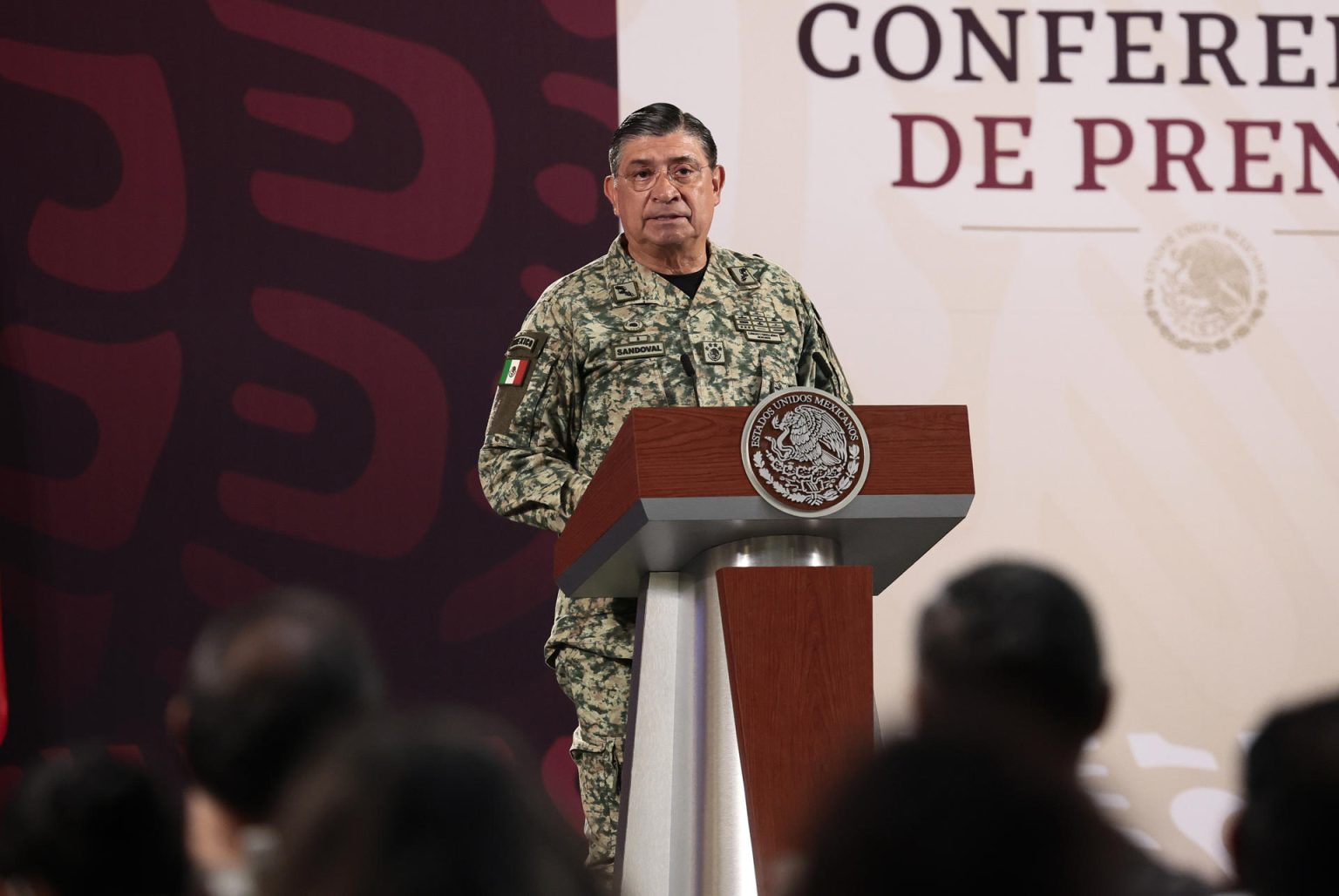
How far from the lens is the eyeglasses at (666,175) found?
297 centimetres

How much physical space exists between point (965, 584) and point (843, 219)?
3.13 meters

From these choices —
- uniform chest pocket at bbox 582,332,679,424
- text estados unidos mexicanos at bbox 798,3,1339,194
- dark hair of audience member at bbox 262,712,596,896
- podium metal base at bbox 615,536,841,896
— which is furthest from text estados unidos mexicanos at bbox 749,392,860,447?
text estados unidos mexicanos at bbox 798,3,1339,194

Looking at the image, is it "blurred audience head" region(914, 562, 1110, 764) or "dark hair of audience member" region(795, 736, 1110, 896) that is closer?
"dark hair of audience member" region(795, 736, 1110, 896)

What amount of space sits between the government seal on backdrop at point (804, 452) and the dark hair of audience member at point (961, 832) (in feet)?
4.46

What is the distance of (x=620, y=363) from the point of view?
2844 mm

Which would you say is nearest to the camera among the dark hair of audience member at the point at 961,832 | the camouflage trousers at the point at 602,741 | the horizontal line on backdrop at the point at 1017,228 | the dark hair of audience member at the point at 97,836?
the dark hair of audience member at the point at 961,832

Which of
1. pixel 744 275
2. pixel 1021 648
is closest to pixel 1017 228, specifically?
pixel 744 275

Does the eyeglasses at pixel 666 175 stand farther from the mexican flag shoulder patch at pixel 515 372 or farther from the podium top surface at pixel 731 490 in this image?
the podium top surface at pixel 731 490

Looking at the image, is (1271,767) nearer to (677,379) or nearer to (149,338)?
(677,379)

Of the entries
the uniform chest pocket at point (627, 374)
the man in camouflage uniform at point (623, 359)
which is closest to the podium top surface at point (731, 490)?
the man in camouflage uniform at point (623, 359)

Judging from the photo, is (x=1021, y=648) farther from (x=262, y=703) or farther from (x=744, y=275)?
(x=744, y=275)

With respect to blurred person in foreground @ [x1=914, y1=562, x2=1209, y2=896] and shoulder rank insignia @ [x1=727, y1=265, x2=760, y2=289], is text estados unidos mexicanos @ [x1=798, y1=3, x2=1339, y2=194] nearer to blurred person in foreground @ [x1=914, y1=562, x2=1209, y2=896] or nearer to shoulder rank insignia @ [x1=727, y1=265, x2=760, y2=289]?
shoulder rank insignia @ [x1=727, y1=265, x2=760, y2=289]

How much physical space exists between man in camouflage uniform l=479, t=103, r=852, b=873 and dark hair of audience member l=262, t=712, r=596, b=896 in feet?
6.13

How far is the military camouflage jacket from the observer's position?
278 cm
